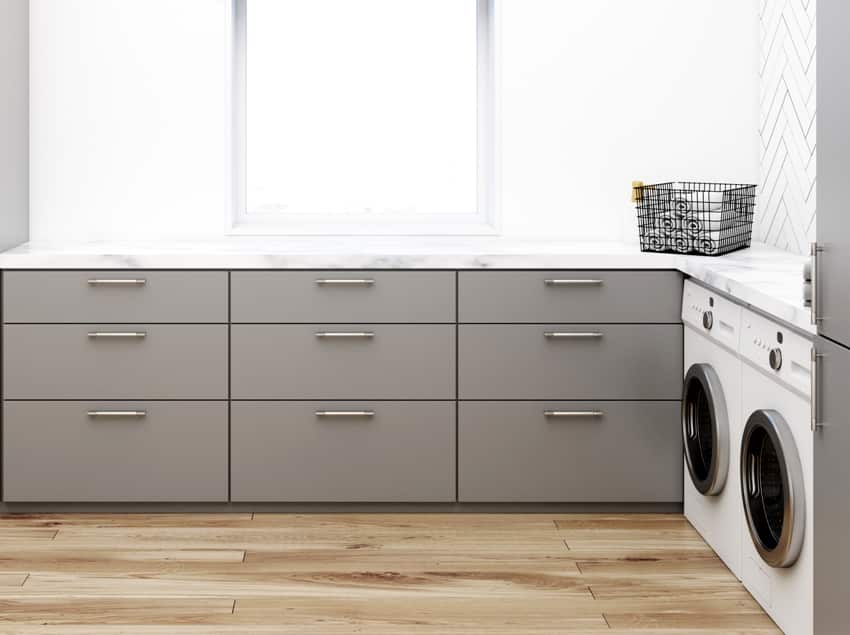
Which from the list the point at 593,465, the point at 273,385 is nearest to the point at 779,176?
the point at 593,465

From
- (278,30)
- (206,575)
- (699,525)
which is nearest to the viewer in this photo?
(206,575)

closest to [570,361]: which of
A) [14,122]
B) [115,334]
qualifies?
[115,334]

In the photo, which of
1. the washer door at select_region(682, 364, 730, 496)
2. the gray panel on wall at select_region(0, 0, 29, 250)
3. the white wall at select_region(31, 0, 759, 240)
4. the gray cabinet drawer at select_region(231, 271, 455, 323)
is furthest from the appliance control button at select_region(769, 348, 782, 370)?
the gray panel on wall at select_region(0, 0, 29, 250)

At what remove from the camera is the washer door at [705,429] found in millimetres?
3264

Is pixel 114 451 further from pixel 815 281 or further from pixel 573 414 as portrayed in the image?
pixel 815 281

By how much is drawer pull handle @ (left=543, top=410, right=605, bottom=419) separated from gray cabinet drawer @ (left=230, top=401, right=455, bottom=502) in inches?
12.3

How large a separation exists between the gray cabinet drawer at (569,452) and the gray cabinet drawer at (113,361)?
0.84m

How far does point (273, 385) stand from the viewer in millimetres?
3779

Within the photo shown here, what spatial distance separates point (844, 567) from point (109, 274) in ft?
8.04

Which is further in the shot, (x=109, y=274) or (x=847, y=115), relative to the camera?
(x=109, y=274)

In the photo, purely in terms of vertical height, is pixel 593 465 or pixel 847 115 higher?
pixel 847 115

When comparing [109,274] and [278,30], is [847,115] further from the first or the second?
[278,30]

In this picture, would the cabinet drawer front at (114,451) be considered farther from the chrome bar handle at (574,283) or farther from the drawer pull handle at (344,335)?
the chrome bar handle at (574,283)

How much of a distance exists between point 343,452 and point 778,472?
4.84ft
